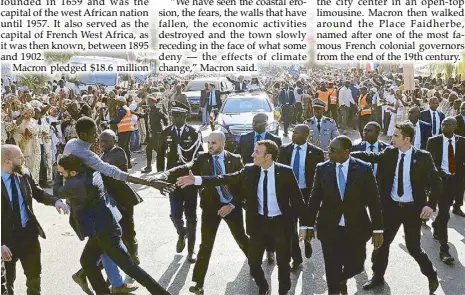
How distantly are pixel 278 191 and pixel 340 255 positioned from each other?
742 mm

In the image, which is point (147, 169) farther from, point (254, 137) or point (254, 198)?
point (254, 198)

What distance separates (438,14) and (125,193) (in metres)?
5.07

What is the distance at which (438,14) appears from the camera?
26.0ft

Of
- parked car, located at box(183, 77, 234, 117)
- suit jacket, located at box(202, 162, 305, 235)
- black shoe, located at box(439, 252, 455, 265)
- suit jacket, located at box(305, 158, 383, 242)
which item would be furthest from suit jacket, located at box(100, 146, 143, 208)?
parked car, located at box(183, 77, 234, 117)

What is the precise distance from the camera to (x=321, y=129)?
24.9ft

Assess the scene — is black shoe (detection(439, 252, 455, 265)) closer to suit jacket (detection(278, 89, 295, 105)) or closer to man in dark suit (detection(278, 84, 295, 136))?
man in dark suit (detection(278, 84, 295, 136))

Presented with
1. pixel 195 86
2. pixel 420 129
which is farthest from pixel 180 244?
pixel 195 86

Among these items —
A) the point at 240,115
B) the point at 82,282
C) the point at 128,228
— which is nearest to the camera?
the point at 82,282

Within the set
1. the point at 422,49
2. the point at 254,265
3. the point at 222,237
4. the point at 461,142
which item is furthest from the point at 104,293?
the point at 422,49

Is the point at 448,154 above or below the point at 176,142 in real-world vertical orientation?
below

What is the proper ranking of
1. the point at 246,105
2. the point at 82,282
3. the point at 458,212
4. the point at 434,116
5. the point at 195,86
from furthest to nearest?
the point at 195,86, the point at 246,105, the point at 434,116, the point at 458,212, the point at 82,282

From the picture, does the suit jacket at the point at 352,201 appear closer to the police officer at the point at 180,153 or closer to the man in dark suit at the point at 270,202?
the man in dark suit at the point at 270,202

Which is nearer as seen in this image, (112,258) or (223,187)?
(112,258)

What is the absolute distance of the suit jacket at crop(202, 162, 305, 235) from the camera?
4.96 meters
